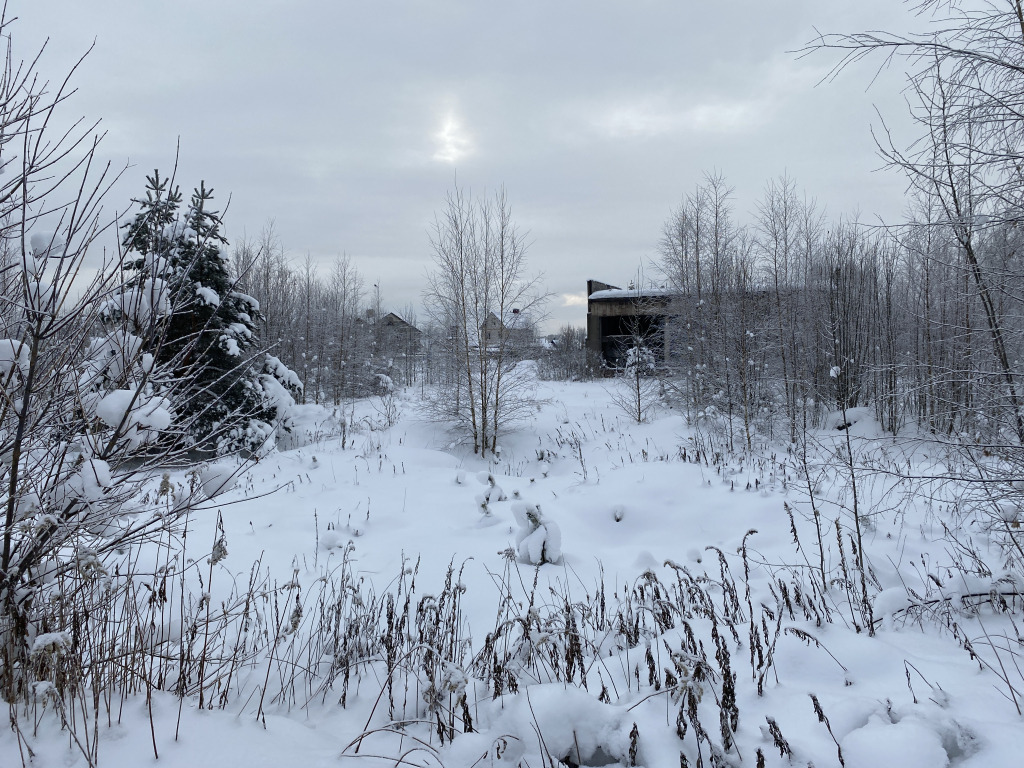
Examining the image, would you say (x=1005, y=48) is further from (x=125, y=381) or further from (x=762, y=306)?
(x=762, y=306)

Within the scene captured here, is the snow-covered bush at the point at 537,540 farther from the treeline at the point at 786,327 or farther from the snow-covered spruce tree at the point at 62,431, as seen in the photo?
the treeline at the point at 786,327

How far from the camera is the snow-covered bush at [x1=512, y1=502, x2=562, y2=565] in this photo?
16.6ft

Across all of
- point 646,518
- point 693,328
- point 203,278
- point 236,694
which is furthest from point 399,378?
point 236,694

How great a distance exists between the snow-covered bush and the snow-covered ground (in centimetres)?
3


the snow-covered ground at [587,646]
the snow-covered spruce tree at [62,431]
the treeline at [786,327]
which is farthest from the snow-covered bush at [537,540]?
the treeline at [786,327]

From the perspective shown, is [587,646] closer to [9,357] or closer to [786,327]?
[9,357]

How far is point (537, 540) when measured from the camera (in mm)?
5047

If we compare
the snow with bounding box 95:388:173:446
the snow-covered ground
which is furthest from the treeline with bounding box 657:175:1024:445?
the snow with bounding box 95:388:173:446

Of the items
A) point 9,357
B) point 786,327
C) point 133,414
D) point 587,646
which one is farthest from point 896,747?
point 786,327

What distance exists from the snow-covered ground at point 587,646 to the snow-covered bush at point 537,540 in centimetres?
3

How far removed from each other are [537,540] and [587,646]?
173 cm

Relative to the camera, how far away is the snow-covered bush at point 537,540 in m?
5.05

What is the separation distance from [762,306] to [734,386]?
2521 mm

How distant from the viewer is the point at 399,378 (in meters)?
33.8
